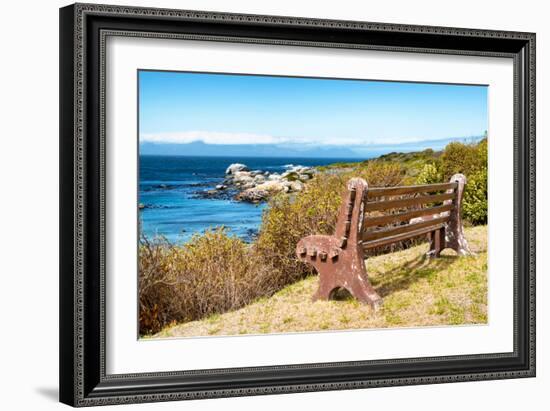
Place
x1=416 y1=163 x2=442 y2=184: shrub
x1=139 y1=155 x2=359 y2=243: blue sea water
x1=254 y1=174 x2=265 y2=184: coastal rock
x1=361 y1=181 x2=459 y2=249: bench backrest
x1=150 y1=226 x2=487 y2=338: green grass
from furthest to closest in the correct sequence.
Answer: x1=416 y1=163 x2=442 y2=184: shrub → x1=361 y1=181 x2=459 y2=249: bench backrest → x1=254 y1=174 x2=265 y2=184: coastal rock → x1=150 y1=226 x2=487 y2=338: green grass → x1=139 y1=155 x2=359 y2=243: blue sea water

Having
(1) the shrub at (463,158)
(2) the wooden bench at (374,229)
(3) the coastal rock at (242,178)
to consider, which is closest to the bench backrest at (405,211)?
(2) the wooden bench at (374,229)

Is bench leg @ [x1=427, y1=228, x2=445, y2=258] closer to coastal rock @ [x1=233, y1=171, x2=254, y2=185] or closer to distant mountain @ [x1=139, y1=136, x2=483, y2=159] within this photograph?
distant mountain @ [x1=139, y1=136, x2=483, y2=159]

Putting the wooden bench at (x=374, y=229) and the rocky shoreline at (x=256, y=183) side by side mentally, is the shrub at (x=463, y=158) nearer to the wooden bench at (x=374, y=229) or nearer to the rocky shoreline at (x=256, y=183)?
the wooden bench at (x=374, y=229)

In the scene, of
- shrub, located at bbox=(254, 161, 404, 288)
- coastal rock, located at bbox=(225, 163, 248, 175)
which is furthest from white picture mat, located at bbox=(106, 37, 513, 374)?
coastal rock, located at bbox=(225, 163, 248, 175)

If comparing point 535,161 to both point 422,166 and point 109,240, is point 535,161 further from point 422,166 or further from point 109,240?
point 109,240

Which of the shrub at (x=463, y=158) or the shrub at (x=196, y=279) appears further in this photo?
the shrub at (x=463, y=158)
